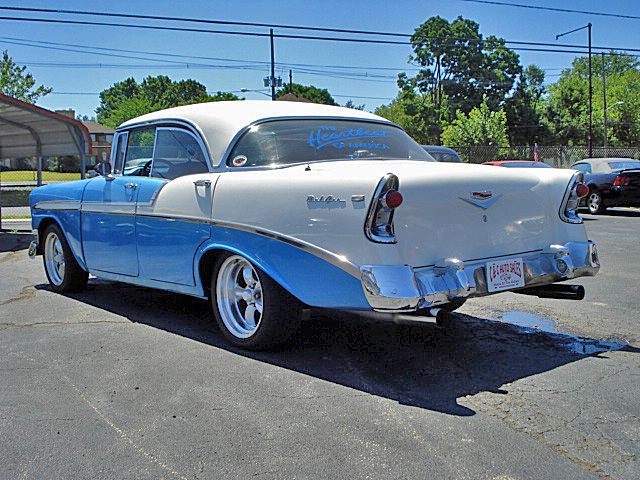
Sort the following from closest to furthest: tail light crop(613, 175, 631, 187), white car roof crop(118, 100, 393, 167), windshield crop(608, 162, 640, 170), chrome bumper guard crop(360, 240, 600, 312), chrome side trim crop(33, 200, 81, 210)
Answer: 1. chrome bumper guard crop(360, 240, 600, 312)
2. white car roof crop(118, 100, 393, 167)
3. chrome side trim crop(33, 200, 81, 210)
4. tail light crop(613, 175, 631, 187)
5. windshield crop(608, 162, 640, 170)

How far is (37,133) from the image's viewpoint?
79.2 feet

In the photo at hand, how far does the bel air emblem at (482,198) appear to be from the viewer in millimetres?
4430

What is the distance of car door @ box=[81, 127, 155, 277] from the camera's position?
5918 mm

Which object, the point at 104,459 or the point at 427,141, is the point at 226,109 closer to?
the point at 104,459

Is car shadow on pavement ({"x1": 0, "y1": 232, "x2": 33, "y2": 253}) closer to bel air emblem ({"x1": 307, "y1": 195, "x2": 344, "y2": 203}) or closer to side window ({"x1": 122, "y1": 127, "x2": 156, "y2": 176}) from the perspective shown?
side window ({"x1": 122, "y1": 127, "x2": 156, "y2": 176})

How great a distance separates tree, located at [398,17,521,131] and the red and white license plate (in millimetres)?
59747

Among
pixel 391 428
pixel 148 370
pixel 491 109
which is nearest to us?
pixel 391 428

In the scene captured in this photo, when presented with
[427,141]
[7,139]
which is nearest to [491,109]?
[427,141]

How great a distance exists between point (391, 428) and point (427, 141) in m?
60.9

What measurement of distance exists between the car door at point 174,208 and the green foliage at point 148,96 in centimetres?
6684

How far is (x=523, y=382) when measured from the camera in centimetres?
421

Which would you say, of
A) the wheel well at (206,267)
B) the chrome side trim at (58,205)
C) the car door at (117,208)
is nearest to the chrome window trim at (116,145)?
the car door at (117,208)

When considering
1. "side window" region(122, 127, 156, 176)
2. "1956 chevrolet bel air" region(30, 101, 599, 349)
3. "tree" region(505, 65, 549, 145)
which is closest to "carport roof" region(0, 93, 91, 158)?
"side window" region(122, 127, 156, 176)

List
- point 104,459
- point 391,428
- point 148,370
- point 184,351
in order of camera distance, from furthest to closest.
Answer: point 184,351, point 148,370, point 391,428, point 104,459
